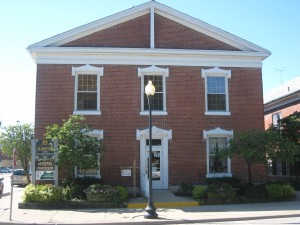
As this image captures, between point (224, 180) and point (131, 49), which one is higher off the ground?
point (131, 49)

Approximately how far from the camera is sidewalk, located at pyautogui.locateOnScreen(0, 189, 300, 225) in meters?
13.5

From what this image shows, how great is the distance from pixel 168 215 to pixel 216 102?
30.4ft

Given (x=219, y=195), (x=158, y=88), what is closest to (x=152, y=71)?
(x=158, y=88)

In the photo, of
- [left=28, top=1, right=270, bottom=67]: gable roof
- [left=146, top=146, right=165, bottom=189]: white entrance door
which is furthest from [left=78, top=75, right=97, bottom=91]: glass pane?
[left=146, top=146, right=165, bottom=189]: white entrance door

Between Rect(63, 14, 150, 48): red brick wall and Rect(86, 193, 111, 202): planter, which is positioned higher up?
Rect(63, 14, 150, 48): red brick wall

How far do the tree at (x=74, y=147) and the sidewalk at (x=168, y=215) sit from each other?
234 cm

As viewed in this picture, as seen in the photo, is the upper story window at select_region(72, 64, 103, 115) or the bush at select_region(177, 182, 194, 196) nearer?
the bush at select_region(177, 182, 194, 196)

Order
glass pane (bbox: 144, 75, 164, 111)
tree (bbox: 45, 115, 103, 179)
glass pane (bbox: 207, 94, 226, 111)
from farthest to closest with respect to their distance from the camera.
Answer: glass pane (bbox: 207, 94, 226, 111), glass pane (bbox: 144, 75, 164, 111), tree (bbox: 45, 115, 103, 179)

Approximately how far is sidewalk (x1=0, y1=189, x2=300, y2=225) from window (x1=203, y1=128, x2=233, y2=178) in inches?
198

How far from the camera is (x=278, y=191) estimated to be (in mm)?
18469

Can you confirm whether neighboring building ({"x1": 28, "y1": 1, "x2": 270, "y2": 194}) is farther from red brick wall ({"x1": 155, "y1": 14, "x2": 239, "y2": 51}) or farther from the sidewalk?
the sidewalk

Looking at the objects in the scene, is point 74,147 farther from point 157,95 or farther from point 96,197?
point 157,95

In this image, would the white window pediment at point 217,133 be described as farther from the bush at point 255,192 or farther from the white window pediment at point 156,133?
the bush at point 255,192

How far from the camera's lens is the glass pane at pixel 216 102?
73.4 ft
